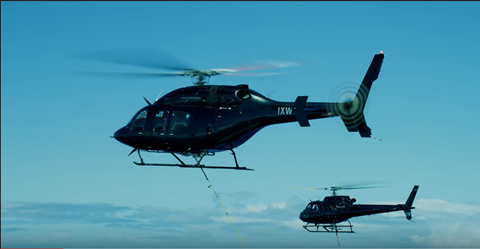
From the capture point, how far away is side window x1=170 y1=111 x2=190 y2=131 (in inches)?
1215

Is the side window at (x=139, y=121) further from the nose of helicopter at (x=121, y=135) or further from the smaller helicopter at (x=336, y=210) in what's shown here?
the smaller helicopter at (x=336, y=210)

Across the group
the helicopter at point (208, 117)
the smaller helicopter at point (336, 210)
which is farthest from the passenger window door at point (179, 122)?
the smaller helicopter at point (336, 210)

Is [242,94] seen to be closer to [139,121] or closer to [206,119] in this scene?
[206,119]

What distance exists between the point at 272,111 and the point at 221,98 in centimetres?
292

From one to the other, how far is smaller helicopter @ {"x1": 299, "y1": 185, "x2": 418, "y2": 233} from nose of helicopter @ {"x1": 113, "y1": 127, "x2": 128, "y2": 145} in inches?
861

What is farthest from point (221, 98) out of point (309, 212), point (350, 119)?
point (309, 212)

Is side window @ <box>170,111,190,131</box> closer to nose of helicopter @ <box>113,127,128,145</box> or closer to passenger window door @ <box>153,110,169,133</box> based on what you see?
passenger window door @ <box>153,110,169,133</box>

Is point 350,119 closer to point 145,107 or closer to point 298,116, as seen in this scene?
point 298,116

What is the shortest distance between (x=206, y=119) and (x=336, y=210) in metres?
21.7

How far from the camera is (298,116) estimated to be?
28609 millimetres

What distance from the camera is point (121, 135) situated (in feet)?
107

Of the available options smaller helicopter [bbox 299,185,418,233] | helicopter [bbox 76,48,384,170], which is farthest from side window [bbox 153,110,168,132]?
smaller helicopter [bbox 299,185,418,233]

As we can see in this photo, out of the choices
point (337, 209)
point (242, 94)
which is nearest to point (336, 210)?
point (337, 209)

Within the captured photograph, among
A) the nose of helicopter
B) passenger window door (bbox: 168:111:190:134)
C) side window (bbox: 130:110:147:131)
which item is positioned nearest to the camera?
passenger window door (bbox: 168:111:190:134)
